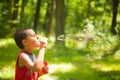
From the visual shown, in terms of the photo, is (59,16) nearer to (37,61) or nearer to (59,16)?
(59,16)

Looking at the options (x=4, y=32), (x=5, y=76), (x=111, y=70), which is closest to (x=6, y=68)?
(x=5, y=76)

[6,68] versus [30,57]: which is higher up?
[30,57]

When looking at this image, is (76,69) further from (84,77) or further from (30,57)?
(30,57)

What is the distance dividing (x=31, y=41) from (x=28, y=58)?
0.81 ft

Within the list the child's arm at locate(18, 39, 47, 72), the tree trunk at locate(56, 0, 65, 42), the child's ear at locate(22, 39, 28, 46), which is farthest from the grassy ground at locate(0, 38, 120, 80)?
the child's arm at locate(18, 39, 47, 72)

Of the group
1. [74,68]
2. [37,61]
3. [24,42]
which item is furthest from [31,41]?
[74,68]

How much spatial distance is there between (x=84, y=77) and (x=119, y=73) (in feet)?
4.63

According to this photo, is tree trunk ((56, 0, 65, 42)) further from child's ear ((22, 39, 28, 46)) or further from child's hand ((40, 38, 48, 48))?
child's hand ((40, 38, 48, 48))

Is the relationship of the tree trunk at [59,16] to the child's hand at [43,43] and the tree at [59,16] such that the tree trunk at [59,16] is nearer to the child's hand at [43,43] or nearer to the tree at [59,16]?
the tree at [59,16]

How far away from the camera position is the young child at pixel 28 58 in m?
4.55

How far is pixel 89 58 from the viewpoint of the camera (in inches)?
591

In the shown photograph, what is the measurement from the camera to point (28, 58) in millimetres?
4703

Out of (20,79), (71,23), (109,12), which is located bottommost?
(71,23)

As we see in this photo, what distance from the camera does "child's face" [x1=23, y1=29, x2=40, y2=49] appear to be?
4.80m
